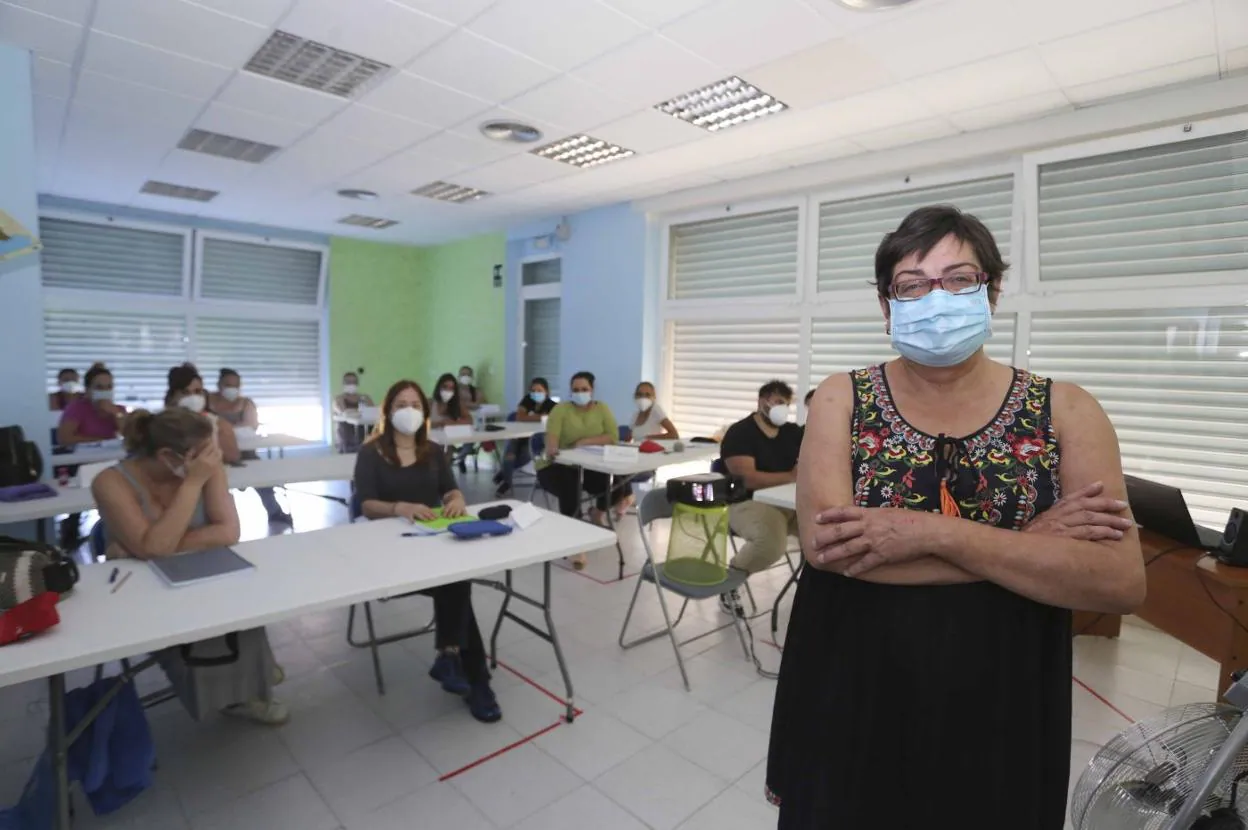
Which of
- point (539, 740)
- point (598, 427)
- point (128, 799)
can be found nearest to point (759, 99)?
point (598, 427)

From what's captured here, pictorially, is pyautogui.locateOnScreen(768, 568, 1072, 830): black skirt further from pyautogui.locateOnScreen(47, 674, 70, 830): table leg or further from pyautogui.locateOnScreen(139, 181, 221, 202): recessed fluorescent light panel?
pyautogui.locateOnScreen(139, 181, 221, 202): recessed fluorescent light panel

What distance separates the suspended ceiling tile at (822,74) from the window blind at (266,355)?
7.68m

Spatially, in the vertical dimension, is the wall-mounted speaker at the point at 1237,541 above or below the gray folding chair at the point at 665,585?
above

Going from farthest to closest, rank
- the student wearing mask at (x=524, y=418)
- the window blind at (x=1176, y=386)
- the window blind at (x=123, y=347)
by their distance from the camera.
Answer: the window blind at (x=123, y=347)
the student wearing mask at (x=524, y=418)
the window blind at (x=1176, y=386)

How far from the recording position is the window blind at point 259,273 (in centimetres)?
824

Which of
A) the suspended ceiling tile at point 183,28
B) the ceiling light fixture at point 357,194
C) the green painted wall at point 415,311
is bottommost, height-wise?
the green painted wall at point 415,311

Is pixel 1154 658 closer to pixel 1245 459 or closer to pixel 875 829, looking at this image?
pixel 1245 459

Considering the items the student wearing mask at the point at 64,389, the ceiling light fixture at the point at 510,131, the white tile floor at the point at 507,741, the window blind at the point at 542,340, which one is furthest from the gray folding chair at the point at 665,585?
the student wearing mask at the point at 64,389

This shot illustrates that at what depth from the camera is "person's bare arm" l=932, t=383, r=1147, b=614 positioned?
891mm

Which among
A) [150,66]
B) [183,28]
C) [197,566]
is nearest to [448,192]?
[150,66]

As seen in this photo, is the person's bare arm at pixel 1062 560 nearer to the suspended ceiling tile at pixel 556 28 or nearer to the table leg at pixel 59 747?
the table leg at pixel 59 747

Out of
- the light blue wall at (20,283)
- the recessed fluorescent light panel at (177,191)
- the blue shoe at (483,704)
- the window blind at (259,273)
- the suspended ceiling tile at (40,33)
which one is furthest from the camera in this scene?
the window blind at (259,273)

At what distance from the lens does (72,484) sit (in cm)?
347

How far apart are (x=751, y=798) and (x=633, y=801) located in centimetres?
40
